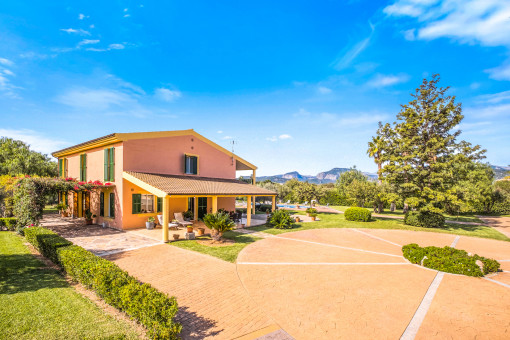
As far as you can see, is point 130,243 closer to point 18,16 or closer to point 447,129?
point 18,16

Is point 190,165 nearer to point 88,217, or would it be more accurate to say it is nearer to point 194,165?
point 194,165

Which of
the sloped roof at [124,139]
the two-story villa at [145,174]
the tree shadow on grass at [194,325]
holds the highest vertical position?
the sloped roof at [124,139]

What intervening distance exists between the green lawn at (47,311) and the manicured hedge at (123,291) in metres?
0.33

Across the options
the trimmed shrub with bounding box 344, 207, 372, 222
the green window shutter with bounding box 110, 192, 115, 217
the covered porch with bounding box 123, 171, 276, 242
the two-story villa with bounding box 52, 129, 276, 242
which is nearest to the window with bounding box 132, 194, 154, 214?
the two-story villa with bounding box 52, 129, 276, 242

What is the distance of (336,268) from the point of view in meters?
8.85

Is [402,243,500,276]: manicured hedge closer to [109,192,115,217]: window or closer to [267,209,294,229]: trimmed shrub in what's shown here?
[267,209,294,229]: trimmed shrub

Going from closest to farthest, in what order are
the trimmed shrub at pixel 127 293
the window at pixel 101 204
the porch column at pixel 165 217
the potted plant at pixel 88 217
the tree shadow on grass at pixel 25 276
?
the trimmed shrub at pixel 127 293 < the tree shadow on grass at pixel 25 276 < the porch column at pixel 165 217 < the window at pixel 101 204 < the potted plant at pixel 88 217

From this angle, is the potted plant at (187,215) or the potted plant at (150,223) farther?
the potted plant at (187,215)

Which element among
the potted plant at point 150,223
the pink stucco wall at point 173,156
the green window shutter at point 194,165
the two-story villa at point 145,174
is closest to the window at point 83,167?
the two-story villa at point 145,174

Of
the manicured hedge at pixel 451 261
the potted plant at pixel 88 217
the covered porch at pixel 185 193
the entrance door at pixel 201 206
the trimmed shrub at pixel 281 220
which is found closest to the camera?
the manicured hedge at pixel 451 261

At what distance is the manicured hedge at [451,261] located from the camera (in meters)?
8.51

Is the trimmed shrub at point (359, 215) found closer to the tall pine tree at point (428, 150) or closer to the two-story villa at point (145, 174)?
the tall pine tree at point (428, 150)

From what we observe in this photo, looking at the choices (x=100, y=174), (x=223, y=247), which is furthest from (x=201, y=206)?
(x=223, y=247)

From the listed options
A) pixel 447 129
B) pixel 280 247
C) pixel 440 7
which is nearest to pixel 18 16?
pixel 280 247
